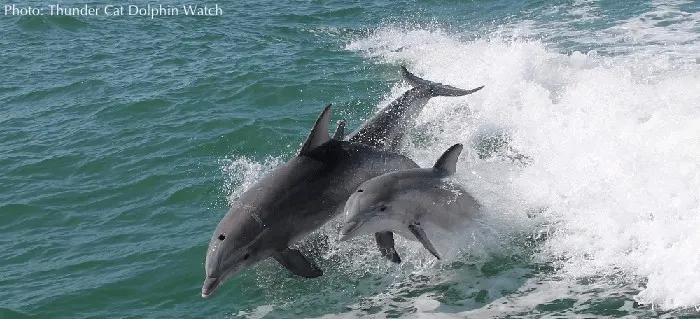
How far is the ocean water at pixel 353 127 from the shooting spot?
13164mm

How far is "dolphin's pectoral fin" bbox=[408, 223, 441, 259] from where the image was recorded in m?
12.9

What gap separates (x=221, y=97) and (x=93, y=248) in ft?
27.5

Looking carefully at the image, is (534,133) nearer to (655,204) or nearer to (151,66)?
(655,204)

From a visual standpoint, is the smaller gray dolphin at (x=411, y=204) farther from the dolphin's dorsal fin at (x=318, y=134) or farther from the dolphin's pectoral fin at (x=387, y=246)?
the dolphin's dorsal fin at (x=318, y=134)

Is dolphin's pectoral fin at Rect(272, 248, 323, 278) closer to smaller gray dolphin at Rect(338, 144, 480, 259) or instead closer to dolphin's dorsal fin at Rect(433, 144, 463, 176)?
smaller gray dolphin at Rect(338, 144, 480, 259)

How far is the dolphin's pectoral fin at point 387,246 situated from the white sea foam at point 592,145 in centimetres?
218

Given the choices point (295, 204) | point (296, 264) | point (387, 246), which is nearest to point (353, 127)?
point (387, 246)

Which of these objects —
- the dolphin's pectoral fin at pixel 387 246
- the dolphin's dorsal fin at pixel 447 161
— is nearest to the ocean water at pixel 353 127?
the dolphin's pectoral fin at pixel 387 246

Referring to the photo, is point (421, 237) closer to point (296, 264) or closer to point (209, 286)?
point (296, 264)

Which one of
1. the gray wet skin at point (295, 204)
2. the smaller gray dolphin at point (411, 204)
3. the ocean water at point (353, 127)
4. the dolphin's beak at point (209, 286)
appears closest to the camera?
the dolphin's beak at point (209, 286)

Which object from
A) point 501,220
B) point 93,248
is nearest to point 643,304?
point 501,220

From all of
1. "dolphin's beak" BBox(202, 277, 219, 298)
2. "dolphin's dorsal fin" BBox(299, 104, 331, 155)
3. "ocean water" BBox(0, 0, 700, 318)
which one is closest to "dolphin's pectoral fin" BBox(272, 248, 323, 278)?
"ocean water" BBox(0, 0, 700, 318)

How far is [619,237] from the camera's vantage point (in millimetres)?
13383

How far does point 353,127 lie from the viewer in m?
20.4
